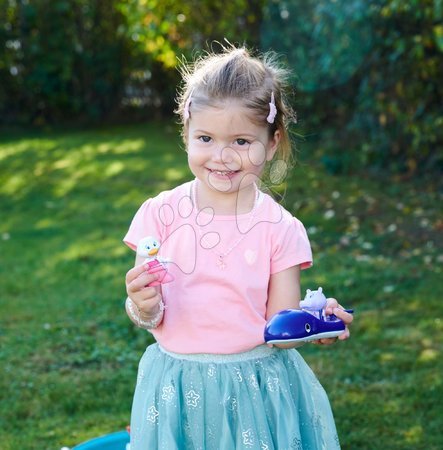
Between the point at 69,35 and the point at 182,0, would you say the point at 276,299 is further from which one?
the point at 69,35

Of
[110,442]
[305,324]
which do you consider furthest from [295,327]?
[110,442]

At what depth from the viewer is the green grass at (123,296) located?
368 cm

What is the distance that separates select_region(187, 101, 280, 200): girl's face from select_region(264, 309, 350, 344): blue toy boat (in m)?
0.39

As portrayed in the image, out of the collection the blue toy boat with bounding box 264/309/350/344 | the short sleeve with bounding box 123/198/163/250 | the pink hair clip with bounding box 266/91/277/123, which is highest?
the pink hair clip with bounding box 266/91/277/123

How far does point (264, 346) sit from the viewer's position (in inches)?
90.5

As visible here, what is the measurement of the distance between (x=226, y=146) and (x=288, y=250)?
317 millimetres

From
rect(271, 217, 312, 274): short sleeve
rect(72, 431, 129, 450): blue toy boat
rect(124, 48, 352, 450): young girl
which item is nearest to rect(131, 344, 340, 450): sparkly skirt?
rect(124, 48, 352, 450): young girl

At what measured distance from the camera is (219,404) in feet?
7.30

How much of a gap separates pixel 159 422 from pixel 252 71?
92 centimetres

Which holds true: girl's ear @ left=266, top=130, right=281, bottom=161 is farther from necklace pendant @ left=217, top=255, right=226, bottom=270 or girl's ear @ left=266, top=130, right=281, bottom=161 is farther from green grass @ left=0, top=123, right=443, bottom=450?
green grass @ left=0, top=123, right=443, bottom=450

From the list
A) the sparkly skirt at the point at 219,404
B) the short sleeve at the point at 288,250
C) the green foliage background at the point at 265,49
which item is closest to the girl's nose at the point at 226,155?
the short sleeve at the point at 288,250

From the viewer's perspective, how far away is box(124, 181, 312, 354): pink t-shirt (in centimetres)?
222

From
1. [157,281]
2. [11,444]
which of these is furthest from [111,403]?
[157,281]

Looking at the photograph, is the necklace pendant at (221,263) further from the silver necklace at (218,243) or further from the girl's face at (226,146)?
the girl's face at (226,146)
